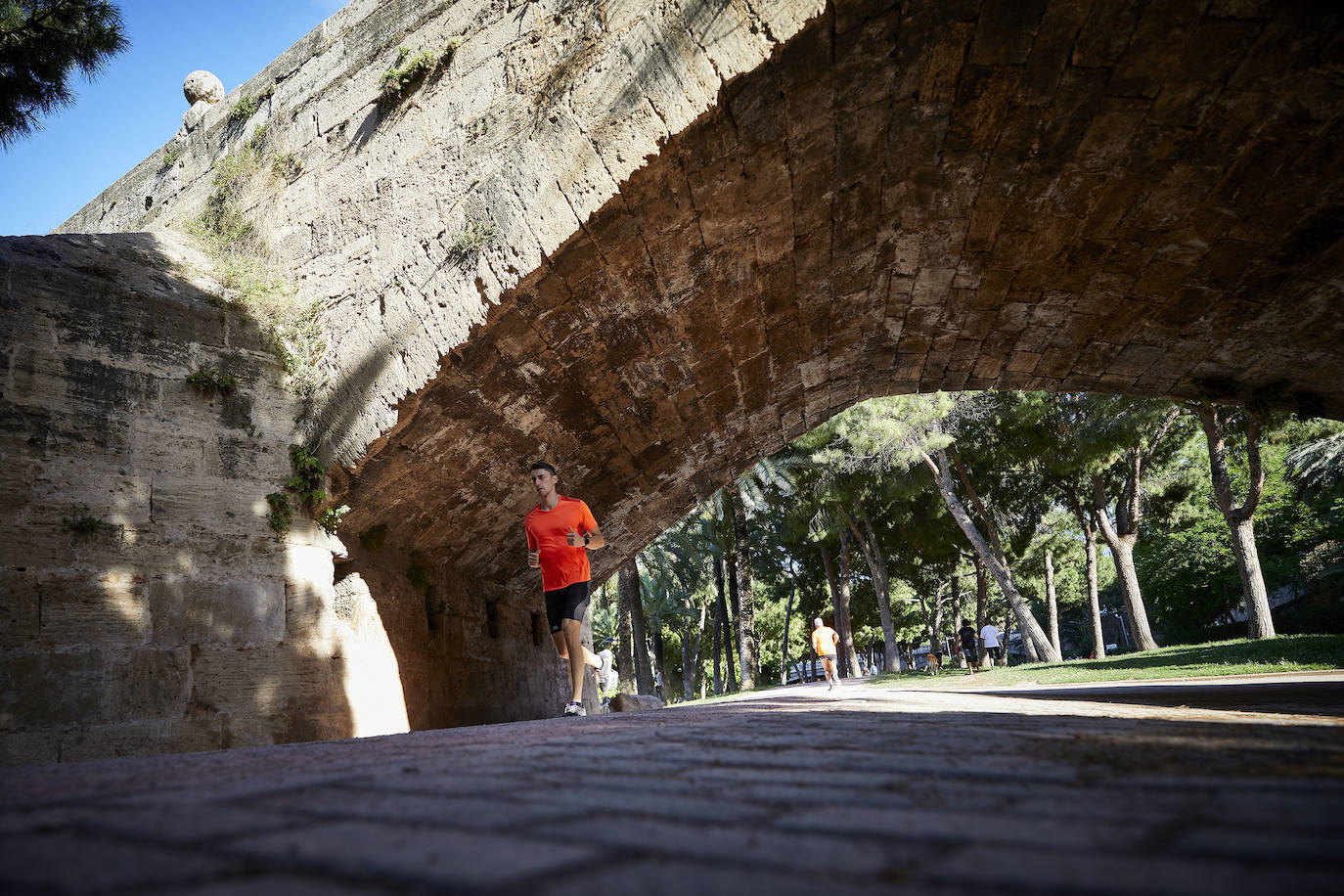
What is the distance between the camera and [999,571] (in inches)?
730

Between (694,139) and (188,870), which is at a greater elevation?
(694,139)

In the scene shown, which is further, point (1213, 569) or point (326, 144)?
point (1213, 569)

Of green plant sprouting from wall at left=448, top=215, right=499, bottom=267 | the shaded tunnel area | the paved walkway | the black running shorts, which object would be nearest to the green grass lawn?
the shaded tunnel area

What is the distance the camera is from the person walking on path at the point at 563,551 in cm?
570

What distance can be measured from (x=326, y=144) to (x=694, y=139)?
3.21 meters

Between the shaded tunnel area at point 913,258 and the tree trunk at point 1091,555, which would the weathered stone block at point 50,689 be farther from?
the tree trunk at point 1091,555

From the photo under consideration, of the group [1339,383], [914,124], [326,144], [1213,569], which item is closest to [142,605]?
[326,144]

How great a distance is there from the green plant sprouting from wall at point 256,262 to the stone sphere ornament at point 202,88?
1.04 m

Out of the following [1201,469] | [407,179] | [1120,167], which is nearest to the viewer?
[1120,167]

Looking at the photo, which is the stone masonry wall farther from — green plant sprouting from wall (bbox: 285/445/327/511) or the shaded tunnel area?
the shaded tunnel area

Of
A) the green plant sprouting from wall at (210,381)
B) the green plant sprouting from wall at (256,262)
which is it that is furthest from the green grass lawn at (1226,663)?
the green plant sprouting from wall at (210,381)

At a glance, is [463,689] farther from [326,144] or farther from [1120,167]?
[1120,167]

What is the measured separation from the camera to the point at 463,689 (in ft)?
23.2

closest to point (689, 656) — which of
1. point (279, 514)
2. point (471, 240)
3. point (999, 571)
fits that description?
point (999, 571)
